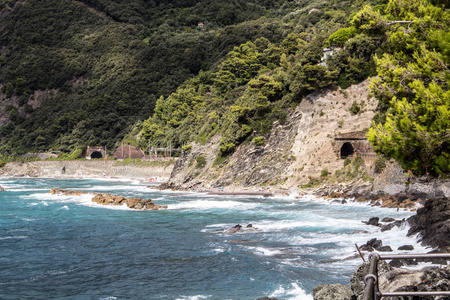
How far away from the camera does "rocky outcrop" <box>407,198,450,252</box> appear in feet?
56.0

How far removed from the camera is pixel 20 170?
334 feet

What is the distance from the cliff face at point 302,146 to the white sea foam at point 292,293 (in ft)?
103

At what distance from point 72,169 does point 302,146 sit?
66980mm

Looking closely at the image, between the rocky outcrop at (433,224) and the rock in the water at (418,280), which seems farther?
the rocky outcrop at (433,224)

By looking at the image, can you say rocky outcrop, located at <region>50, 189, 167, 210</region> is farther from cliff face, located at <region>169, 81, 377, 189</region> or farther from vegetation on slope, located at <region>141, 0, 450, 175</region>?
vegetation on slope, located at <region>141, 0, 450, 175</region>

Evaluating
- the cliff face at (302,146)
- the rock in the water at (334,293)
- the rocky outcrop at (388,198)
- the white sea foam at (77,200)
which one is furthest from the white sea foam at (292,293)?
the cliff face at (302,146)

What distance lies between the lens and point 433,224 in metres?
18.6

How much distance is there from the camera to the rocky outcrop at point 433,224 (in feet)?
56.0

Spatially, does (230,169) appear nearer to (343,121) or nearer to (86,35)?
(343,121)

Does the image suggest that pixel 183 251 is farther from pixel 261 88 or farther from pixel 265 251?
pixel 261 88

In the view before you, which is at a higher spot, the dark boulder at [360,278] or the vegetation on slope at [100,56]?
the vegetation on slope at [100,56]

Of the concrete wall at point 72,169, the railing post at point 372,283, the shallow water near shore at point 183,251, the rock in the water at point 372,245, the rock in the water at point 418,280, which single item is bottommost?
the concrete wall at point 72,169

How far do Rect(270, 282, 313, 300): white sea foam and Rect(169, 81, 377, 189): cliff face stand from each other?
31.3 metres

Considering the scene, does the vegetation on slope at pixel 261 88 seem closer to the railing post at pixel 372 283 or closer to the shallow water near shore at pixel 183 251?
the shallow water near shore at pixel 183 251
